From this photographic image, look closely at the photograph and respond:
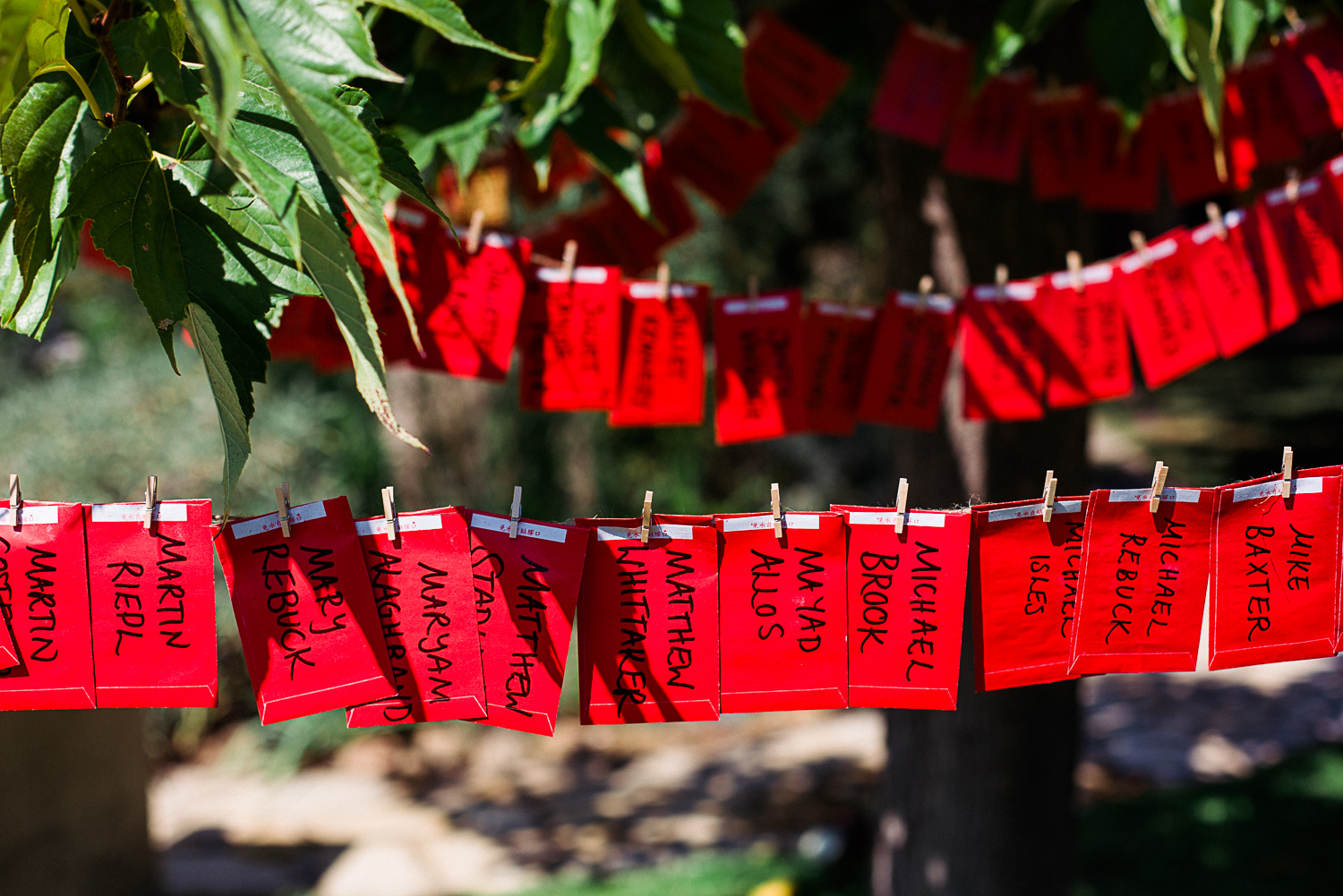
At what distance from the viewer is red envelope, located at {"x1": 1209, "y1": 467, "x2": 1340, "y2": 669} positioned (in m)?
1.19

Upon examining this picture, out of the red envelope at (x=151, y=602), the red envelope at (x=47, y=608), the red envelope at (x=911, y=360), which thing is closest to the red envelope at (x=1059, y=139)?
the red envelope at (x=911, y=360)

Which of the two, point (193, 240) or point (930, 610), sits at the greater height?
point (193, 240)

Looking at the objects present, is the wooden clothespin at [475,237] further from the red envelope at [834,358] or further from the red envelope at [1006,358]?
the red envelope at [1006,358]

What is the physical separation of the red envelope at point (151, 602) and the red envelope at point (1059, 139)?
4.93 feet

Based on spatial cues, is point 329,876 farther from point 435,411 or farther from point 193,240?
point 193,240

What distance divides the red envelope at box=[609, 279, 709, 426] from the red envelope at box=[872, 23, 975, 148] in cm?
51

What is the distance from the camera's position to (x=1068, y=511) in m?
A: 1.18

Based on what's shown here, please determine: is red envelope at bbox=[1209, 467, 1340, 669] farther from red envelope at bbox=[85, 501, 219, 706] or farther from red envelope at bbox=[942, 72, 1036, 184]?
red envelope at bbox=[85, 501, 219, 706]

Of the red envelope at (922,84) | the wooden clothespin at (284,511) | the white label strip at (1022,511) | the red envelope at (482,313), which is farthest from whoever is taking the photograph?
the red envelope at (922,84)

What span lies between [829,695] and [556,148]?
1599 mm

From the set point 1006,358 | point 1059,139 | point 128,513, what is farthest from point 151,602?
point 1059,139

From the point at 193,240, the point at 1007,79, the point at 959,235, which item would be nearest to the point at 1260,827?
the point at 959,235

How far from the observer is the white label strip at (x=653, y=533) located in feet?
3.73

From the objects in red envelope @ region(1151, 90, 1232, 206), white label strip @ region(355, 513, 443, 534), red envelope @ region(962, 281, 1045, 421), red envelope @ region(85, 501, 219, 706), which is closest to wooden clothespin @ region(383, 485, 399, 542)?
white label strip @ region(355, 513, 443, 534)
